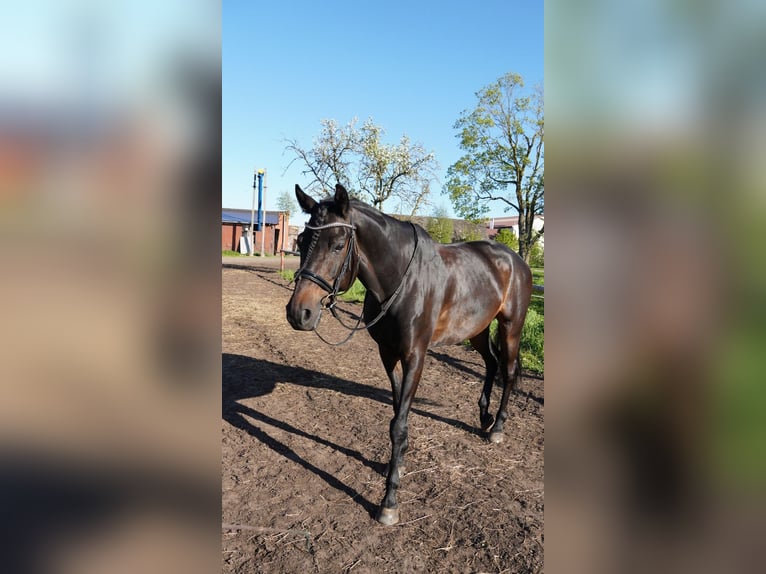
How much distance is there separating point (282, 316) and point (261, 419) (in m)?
6.47

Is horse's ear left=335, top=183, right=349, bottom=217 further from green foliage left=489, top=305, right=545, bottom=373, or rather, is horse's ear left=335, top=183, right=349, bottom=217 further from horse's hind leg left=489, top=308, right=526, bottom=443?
green foliage left=489, top=305, right=545, bottom=373

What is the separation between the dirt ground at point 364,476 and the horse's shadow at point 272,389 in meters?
0.01

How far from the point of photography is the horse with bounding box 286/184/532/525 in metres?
3.06

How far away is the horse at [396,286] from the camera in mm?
3062

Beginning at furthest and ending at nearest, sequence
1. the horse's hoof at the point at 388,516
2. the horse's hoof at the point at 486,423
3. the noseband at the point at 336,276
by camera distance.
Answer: the horse's hoof at the point at 486,423
the horse's hoof at the point at 388,516
the noseband at the point at 336,276

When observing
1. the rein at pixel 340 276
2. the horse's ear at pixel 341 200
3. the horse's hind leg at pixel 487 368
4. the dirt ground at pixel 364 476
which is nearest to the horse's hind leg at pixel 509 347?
the horse's hind leg at pixel 487 368

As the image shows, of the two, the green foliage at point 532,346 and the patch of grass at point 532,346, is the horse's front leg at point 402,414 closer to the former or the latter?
the patch of grass at point 532,346

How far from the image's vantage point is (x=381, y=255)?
3.44 meters
